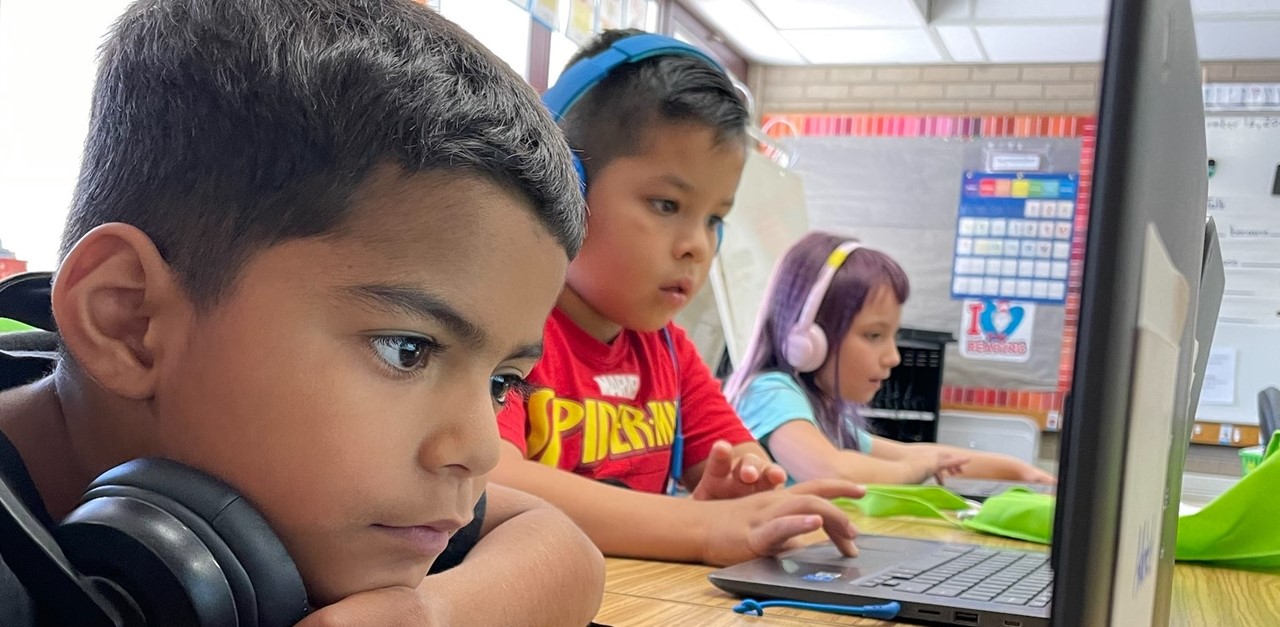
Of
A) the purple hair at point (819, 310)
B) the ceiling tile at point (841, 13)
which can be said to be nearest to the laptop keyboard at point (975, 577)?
the purple hair at point (819, 310)

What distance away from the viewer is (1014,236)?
174 inches

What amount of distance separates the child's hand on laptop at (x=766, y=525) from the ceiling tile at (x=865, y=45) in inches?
137

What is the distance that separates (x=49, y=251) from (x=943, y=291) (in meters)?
3.56

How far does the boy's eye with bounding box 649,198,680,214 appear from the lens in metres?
1.16

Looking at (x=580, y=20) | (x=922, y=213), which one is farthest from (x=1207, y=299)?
(x=922, y=213)

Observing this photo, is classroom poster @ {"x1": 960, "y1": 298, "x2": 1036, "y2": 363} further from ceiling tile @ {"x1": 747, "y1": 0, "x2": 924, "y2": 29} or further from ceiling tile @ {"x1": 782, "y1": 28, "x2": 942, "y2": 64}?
ceiling tile @ {"x1": 747, "y1": 0, "x2": 924, "y2": 29}

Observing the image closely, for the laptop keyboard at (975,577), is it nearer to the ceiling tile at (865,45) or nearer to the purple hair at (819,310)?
the purple hair at (819,310)

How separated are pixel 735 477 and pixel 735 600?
34 cm

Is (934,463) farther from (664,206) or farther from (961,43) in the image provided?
(961,43)

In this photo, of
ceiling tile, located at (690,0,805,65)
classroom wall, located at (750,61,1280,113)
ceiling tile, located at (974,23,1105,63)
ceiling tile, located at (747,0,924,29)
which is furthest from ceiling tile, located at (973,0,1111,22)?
ceiling tile, located at (690,0,805,65)

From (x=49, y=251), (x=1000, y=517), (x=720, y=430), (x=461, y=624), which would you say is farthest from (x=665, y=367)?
(x=49, y=251)

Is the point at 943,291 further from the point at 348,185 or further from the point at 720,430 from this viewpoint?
the point at 348,185

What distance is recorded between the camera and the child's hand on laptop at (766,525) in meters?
0.91

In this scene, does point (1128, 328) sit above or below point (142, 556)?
above
